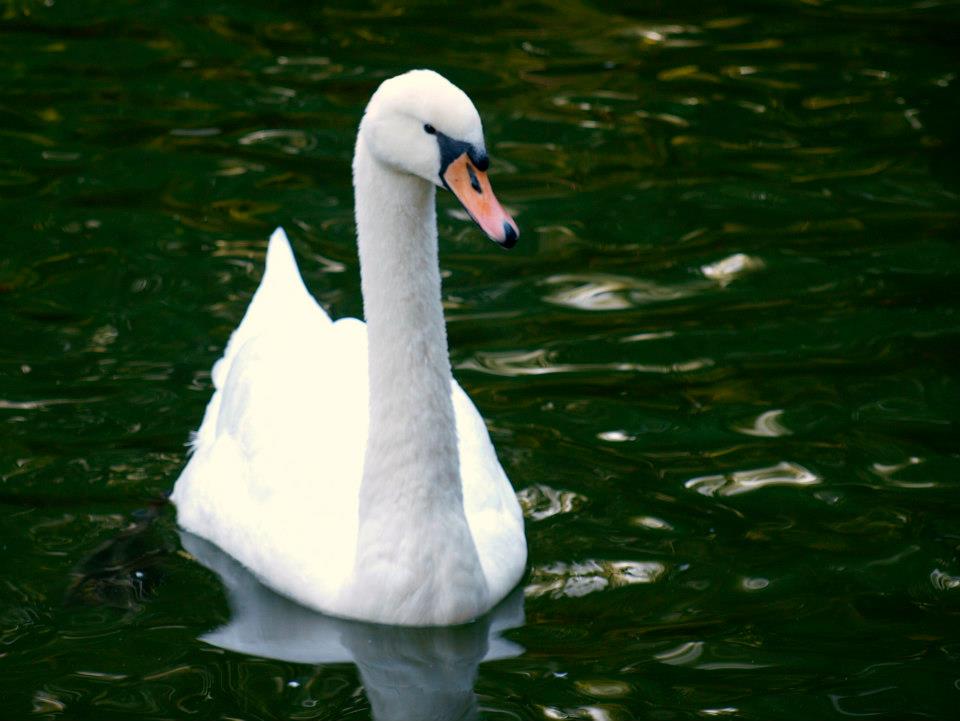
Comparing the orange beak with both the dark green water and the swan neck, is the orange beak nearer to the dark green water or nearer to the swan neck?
the swan neck

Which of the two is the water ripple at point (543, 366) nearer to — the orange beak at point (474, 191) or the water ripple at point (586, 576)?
the water ripple at point (586, 576)

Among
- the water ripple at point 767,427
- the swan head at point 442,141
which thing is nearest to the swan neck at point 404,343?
the swan head at point 442,141

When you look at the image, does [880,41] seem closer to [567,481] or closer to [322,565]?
[567,481]

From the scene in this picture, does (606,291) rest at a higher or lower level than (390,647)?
higher

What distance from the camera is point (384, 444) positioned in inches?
233

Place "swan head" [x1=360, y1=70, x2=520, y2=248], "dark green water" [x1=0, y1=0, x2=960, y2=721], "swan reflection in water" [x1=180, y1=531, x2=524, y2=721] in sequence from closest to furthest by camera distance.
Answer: "swan head" [x1=360, y1=70, x2=520, y2=248]
"swan reflection in water" [x1=180, y1=531, x2=524, y2=721]
"dark green water" [x1=0, y1=0, x2=960, y2=721]

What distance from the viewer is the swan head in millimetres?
5320

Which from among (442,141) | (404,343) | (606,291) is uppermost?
(442,141)

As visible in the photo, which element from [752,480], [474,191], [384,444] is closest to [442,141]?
[474,191]

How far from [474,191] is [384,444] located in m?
1.05

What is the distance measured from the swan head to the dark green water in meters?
1.58

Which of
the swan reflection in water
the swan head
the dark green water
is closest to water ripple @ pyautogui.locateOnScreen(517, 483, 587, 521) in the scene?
the dark green water

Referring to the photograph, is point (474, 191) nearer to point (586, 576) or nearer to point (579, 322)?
point (586, 576)

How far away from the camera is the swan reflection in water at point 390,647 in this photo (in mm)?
5609
